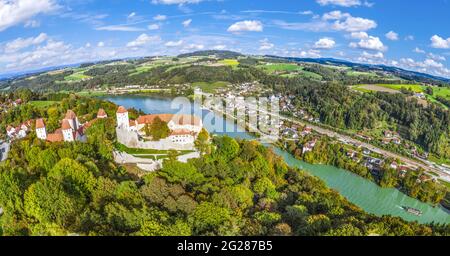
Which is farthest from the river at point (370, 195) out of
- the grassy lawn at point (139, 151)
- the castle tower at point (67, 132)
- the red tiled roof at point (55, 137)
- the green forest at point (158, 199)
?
the red tiled roof at point (55, 137)

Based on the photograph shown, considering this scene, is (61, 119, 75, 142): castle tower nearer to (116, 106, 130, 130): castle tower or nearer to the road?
(116, 106, 130, 130): castle tower

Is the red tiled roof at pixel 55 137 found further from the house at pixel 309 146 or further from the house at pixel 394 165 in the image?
the house at pixel 394 165

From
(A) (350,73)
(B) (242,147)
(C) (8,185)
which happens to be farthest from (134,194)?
(A) (350,73)

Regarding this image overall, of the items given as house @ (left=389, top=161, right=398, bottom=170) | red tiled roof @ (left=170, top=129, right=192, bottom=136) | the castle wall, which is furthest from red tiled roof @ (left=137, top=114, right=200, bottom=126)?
house @ (left=389, top=161, right=398, bottom=170)

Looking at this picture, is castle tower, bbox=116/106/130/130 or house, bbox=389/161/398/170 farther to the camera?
house, bbox=389/161/398/170

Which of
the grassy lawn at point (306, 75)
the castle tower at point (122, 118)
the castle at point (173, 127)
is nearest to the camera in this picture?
the castle at point (173, 127)

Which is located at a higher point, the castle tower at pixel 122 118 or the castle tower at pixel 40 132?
the castle tower at pixel 122 118

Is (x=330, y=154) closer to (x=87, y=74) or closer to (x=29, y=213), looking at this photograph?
(x=29, y=213)

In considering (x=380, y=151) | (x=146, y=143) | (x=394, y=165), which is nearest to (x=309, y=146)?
(x=394, y=165)

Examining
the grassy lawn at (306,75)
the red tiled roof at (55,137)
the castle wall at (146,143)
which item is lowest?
the castle wall at (146,143)

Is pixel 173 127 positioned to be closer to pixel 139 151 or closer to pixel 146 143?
pixel 146 143
